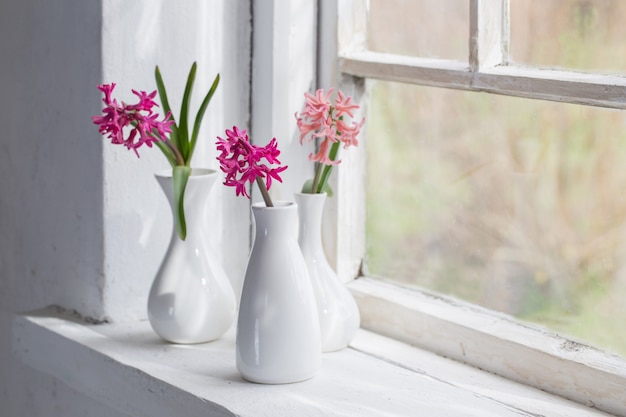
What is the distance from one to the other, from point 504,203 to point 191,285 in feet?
1.32

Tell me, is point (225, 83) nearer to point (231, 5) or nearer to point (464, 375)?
point (231, 5)

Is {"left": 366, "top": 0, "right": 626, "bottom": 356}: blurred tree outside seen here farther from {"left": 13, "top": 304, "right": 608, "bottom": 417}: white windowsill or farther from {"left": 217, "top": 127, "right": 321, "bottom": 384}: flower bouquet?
{"left": 217, "top": 127, "right": 321, "bottom": 384}: flower bouquet

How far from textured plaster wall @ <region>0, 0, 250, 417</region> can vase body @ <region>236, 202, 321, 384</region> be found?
0.28 metres

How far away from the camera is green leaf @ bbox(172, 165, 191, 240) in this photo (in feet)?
3.92

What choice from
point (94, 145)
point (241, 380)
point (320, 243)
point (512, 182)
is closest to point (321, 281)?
point (320, 243)

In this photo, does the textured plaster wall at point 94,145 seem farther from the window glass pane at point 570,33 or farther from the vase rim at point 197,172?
the window glass pane at point 570,33

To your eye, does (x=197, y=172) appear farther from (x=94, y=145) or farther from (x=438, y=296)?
(x=438, y=296)

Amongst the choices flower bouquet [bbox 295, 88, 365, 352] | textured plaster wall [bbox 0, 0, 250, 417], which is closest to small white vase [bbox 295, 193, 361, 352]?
flower bouquet [bbox 295, 88, 365, 352]

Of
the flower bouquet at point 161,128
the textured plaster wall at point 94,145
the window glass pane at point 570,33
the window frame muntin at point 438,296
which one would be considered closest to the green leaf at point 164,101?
the flower bouquet at point 161,128

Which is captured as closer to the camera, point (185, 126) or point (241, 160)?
point (241, 160)

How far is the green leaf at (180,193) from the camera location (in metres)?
1.19

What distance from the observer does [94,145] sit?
4.33ft

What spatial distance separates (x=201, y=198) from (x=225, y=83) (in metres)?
0.21

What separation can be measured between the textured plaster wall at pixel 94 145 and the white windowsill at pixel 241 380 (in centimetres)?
6
